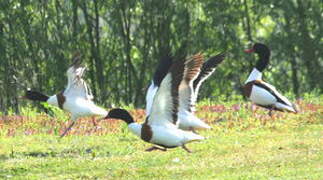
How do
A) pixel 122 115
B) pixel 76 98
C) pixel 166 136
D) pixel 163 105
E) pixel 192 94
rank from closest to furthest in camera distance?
pixel 163 105, pixel 166 136, pixel 192 94, pixel 122 115, pixel 76 98

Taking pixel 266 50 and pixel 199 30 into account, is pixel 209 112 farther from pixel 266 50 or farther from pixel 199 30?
pixel 199 30

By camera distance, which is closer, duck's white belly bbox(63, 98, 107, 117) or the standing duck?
duck's white belly bbox(63, 98, 107, 117)

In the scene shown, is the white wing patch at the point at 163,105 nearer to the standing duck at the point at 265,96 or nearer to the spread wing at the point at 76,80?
the spread wing at the point at 76,80

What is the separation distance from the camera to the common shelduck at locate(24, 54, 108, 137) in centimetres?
1741

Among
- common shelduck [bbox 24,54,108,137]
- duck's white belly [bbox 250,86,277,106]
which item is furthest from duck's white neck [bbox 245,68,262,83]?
common shelduck [bbox 24,54,108,137]

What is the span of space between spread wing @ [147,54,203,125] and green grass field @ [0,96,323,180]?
2.21 feet

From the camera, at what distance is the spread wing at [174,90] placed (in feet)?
44.3

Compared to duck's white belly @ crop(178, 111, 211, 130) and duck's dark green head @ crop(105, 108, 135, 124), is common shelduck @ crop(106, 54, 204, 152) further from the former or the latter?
duck's white belly @ crop(178, 111, 211, 130)

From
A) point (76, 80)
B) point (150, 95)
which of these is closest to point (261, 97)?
point (150, 95)

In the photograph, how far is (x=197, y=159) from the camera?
1419 cm

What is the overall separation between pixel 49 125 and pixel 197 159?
582 cm

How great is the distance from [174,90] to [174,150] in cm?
206

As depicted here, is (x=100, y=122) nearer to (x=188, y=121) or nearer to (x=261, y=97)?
(x=261, y=97)

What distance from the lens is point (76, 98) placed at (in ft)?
Answer: 58.6
